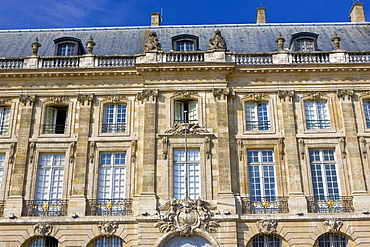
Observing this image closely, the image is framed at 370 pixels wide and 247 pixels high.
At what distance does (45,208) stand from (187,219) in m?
5.34

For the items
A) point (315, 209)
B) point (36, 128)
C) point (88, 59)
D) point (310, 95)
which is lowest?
point (315, 209)

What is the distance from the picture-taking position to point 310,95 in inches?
753

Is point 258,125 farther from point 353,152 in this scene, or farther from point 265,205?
point 353,152

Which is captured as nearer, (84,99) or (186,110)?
(84,99)

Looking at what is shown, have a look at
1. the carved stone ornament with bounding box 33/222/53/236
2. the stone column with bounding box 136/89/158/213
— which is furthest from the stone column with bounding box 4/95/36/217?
the stone column with bounding box 136/89/158/213

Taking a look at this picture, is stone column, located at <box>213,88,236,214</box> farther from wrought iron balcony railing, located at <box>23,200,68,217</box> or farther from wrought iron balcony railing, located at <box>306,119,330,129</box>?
wrought iron balcony railing, located at <box>23,200,68,217</box>

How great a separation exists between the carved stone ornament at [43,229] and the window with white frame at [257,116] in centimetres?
846

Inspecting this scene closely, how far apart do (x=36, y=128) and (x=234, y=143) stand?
7.92m

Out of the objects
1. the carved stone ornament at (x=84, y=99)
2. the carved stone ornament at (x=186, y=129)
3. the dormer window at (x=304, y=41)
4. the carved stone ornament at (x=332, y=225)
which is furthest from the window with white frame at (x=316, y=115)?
the carved stone ornament at (x=84, y=99)

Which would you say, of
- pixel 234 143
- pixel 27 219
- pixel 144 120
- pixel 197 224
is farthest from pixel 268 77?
pixel 27 219

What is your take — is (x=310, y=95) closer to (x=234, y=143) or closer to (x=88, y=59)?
(x=234, y=143)

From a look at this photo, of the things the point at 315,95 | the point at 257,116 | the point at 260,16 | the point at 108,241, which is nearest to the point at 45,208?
the point at 108,241

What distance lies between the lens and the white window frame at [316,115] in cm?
1883

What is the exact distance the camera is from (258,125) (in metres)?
18.9
